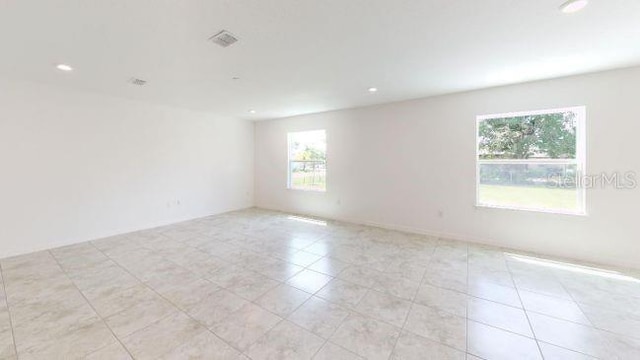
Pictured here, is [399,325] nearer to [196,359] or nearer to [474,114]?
[196,359]

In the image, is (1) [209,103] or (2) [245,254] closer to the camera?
(2) [245,254]

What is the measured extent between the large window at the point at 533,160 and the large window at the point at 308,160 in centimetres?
307

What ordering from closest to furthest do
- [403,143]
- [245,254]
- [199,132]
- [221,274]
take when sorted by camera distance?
[221,274] → [245,254] → [403,143] → [199,132]

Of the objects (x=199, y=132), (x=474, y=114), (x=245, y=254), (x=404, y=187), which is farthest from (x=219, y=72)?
(x=474, y=114)

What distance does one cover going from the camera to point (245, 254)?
11.3 feet

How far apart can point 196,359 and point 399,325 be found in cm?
150

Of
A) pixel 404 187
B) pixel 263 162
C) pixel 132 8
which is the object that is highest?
pixel 132 8

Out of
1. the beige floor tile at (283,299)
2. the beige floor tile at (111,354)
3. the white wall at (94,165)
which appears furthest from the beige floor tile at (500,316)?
the white wall at (94,165)

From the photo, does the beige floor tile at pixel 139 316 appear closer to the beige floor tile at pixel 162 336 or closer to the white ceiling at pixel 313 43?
the beige floor tile at pixel 162 336

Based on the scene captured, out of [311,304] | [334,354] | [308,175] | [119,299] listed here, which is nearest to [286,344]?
[334,354]

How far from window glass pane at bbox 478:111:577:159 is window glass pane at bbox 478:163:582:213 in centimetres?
17

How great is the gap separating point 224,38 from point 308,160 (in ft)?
12.8

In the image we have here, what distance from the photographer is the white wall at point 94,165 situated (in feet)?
11.1

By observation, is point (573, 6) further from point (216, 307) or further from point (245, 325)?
point (216, 307)
